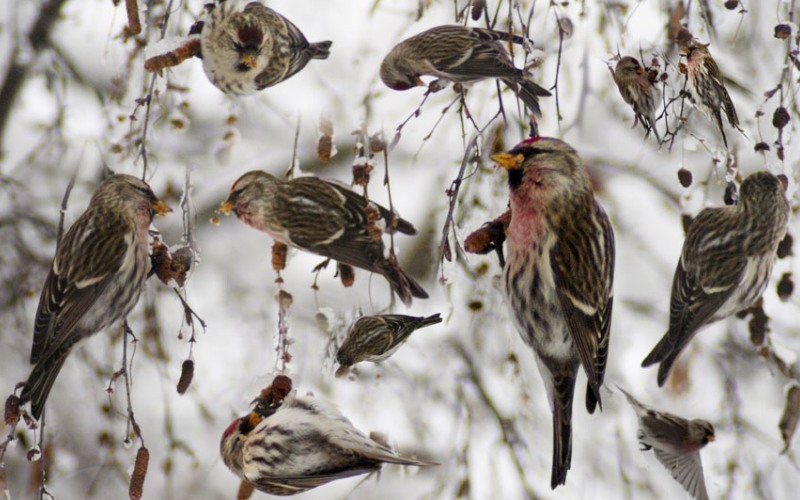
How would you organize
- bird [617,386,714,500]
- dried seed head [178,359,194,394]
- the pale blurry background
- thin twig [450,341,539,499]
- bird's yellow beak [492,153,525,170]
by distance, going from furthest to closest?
thin twig [450,341,539,499], the pale blurry background, bird [617,386,714,500], dried seed head [178,359,194,394], bird's yellow beak [492,153,525,170]

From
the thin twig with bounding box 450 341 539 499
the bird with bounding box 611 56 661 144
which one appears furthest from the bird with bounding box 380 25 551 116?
the thin twig with bounding box 450 341 539 499

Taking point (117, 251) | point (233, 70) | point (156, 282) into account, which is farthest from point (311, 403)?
point (156, 282)

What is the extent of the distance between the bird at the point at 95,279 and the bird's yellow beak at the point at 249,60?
0.26 metres

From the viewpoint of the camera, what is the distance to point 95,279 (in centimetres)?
110

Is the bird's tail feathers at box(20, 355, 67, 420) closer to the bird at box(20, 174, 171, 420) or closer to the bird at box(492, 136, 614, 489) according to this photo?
the bird at box(20, 174, 171, 420)

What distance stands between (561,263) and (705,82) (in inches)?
15.6

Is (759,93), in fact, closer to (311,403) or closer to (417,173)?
(417,173)

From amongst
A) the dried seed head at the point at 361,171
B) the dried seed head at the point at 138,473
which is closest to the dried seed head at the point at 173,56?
the dried seed head at the point at 361,171

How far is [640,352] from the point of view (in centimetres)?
203

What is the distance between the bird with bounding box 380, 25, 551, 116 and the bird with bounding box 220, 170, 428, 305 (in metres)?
0.26

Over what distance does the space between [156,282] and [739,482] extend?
1555mm

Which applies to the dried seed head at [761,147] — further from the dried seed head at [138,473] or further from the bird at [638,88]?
the dried seed head at [138,473]

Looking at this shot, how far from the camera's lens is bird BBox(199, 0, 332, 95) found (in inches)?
44.4

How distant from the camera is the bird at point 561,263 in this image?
102cm
